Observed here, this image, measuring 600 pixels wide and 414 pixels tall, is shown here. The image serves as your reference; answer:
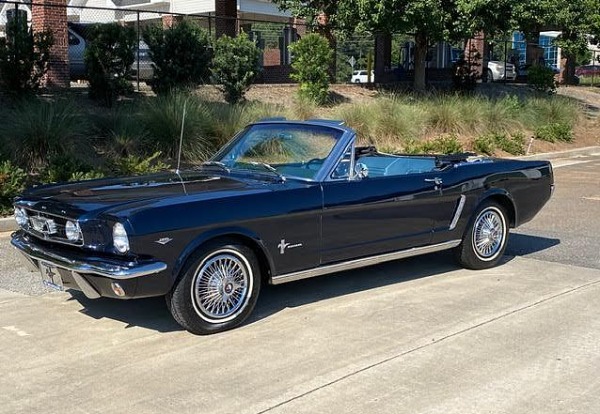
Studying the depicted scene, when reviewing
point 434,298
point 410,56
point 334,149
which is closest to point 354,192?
point 334,149

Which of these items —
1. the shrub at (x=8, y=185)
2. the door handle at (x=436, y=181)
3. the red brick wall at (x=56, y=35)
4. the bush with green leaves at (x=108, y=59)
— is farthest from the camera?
the red brick wall at (x=56, y=35)

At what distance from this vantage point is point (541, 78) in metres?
29.1

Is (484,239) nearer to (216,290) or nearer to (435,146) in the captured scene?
(216,290)

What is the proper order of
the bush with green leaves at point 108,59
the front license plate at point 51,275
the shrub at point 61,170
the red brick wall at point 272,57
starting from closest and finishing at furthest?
the front license plate at point 51,275
the shrub at point 61,170
the bush with green leaves at point 108,59
the red brick wall at point 272,57

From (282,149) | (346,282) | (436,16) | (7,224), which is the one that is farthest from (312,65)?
(282,149)

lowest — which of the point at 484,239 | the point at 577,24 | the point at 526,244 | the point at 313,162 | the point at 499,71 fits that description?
the point at 526,244

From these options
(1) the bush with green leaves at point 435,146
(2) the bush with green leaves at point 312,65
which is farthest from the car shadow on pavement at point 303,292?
(2) the bush with green leaves at point 312,65

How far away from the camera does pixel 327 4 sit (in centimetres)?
2219

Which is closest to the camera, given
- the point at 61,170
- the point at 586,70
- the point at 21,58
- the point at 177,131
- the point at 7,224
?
the point at 7,224

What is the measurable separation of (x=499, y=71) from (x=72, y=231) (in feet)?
112

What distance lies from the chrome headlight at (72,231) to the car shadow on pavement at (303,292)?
87cm

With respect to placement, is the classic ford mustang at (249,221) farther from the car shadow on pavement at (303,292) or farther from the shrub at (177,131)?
the shrub at (177,131)

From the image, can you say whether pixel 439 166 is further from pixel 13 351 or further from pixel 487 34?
pixel 487 34

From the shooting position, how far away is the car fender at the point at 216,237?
5.05 meters
